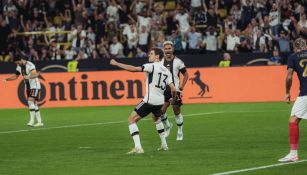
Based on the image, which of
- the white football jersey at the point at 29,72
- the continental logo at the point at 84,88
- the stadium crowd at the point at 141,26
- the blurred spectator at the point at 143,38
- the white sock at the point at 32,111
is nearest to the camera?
the white sock at the point at 32,111

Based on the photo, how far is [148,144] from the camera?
19.7m

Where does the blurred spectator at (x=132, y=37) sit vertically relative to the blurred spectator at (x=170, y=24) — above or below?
below

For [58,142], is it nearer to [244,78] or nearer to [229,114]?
[229,114]

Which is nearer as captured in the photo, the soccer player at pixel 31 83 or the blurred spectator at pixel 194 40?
the soccer player at pixel 31 83

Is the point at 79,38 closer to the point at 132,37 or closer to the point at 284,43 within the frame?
the point at 132,37

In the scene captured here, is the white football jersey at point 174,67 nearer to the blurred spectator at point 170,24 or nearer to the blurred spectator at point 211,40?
the blurred spectator at point 211,40

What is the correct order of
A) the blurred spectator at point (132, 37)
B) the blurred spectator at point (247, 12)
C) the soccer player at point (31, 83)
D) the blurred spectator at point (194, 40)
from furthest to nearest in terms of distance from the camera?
the blurred spectator at point (132, 37), the blurred spectator at point (194, 40), the blurred spectator at point (247, 12), the soccer player at point (31, 83)

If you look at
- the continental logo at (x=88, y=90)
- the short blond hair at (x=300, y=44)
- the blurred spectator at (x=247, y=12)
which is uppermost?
the blurred spectator at (x=247, y=12)

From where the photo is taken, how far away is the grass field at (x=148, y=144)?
14.9 m

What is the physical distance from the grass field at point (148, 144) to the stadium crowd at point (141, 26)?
21.2 ft

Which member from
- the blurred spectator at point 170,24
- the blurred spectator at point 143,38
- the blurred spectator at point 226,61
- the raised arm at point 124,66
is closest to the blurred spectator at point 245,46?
the blurred spectator at point 226,61

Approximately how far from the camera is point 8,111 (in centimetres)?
3484

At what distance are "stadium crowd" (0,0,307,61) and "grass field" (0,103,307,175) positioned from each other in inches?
254

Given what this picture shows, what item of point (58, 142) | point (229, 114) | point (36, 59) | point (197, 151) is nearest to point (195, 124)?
point (229, 114)
